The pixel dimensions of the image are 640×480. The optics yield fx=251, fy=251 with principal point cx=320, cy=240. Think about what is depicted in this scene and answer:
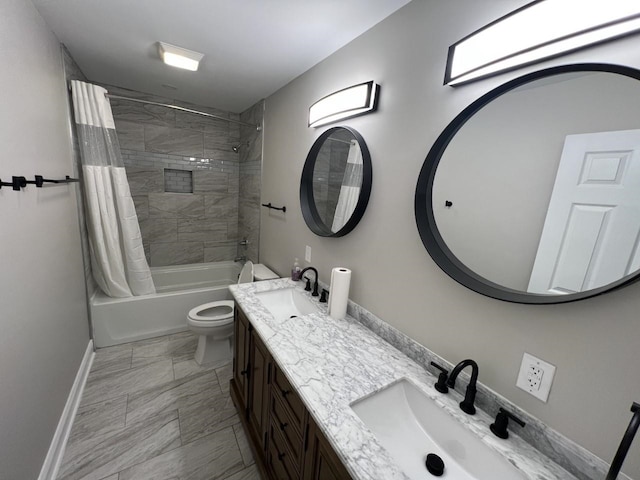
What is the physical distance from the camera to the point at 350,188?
152 centimetres

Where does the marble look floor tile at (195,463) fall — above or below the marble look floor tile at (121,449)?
above

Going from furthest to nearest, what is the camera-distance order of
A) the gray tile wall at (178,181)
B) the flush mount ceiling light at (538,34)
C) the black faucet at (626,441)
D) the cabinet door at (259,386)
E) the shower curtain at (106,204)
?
the gray tile wall at (178,181)
the shower curtain at (106,204)
the cabinet door at (259,386)
the flush mount ceiling light at (538,34)
the black faucet at (626,441)

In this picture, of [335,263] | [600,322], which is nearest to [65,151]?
[335,263]

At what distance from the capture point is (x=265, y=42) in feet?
5.20

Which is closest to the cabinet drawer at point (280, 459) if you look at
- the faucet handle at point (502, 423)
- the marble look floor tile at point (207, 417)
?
the marble look floor tile at point (207, 417)

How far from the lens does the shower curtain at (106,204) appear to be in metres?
2.07

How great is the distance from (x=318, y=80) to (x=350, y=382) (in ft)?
6.08

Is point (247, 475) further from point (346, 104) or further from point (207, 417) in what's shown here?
point (346, 104)

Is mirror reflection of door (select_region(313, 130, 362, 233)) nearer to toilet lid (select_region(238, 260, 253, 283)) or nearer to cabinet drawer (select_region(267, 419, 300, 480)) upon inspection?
toilet lid (select_region(238, 260, 253, 283))

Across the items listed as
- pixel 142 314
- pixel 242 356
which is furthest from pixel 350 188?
pixel 142 314

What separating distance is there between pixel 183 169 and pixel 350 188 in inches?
101

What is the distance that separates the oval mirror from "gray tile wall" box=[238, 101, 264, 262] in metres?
2.13

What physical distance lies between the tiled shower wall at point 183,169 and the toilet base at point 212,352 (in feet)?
5.04

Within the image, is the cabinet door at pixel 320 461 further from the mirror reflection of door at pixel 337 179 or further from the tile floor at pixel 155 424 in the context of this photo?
the mirror reflection of door at pixel 337 179
